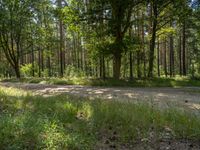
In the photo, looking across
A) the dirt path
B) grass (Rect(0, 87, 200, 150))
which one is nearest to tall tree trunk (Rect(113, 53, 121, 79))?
the dirt path

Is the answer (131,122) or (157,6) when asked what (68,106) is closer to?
(131,122)

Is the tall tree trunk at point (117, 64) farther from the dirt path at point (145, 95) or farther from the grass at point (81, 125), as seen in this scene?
the grass at point (81, 125)

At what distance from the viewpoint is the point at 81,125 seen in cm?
781

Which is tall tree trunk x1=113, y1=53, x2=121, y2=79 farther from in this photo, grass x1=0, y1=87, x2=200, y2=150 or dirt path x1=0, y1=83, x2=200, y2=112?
grass x1=0, y1=87, x2=200, y2=150

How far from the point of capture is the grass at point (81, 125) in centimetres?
634

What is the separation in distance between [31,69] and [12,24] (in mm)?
13748

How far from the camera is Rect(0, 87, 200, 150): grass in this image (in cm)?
634

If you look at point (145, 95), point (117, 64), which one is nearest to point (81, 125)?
point (145, 95)

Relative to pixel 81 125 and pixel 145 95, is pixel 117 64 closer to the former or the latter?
pixel 145 95

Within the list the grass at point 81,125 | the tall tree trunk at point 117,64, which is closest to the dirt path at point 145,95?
the grass at point 81,125

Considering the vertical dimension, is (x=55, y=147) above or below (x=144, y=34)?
below

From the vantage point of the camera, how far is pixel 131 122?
802cm

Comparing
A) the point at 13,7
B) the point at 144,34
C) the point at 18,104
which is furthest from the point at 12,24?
the point at 18,104

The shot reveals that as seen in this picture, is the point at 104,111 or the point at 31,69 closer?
the point at 104,111
